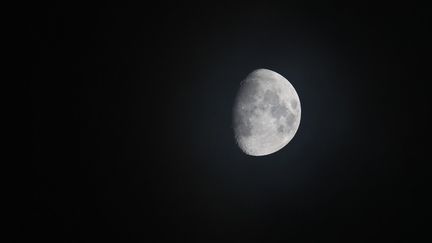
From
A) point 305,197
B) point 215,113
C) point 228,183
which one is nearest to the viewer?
point 215,113

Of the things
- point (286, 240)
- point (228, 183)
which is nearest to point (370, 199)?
point (286, 240)

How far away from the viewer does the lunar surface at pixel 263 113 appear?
3.77 metres

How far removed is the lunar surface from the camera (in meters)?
3.77

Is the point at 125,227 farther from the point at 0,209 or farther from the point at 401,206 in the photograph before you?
the point at 401,206

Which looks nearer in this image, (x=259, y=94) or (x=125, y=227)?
(x=259, y=94)

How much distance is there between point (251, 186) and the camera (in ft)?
16.3

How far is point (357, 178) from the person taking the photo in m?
5.15

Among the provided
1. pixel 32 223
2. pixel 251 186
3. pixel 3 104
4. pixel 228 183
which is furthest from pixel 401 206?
pixel 3 104

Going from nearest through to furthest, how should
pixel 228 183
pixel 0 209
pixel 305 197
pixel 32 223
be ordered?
pixel 0 209
pixel 32 223
pixel 228 183
pixel 305 197

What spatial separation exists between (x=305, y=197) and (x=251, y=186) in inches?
40.0

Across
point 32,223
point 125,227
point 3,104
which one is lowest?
point 32,223

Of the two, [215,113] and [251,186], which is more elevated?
[215,113]

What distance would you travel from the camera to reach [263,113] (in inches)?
147

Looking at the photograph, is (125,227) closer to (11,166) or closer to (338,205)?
(11,166)
